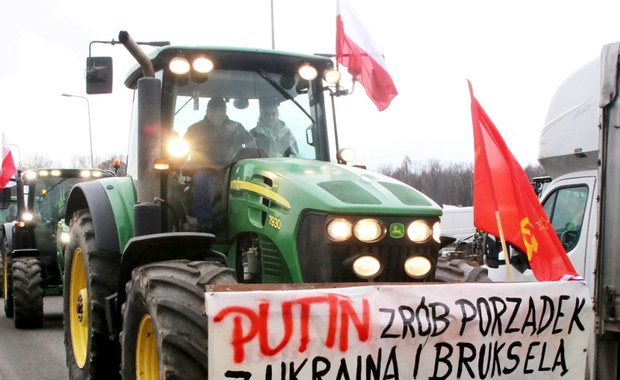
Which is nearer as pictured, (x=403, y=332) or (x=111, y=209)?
(x=403, y=332)

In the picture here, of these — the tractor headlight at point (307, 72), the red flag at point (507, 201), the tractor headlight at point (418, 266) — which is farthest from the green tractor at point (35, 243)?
the tractor headlight at point (418, 266)

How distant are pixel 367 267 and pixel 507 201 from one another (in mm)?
1303

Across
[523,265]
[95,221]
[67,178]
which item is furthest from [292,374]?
[67,178]

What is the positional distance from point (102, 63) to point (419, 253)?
2.77 meters

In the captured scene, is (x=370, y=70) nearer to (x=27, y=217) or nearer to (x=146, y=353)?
(x=146, y=353)

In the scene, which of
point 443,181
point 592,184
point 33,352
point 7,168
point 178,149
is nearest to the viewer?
point 178,149

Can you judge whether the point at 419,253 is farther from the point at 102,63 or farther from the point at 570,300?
the point at 102,63

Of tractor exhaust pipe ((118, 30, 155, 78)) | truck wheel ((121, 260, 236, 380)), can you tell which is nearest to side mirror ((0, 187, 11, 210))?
tractor exhaust pipe ((118, 30, 155, 78))

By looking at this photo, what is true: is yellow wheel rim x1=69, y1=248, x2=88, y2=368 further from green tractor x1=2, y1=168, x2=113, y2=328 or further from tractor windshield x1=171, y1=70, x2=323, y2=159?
green tractor x1=2, y1=168, x2=113, y2=328

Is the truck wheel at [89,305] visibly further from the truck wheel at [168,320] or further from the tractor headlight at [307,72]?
the tractor headlight at [307,72]

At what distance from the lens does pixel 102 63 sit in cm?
570

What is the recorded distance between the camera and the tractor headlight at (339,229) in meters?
4.45

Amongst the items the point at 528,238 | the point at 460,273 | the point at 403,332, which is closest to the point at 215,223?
the point at 460,273

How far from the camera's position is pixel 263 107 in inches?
230
